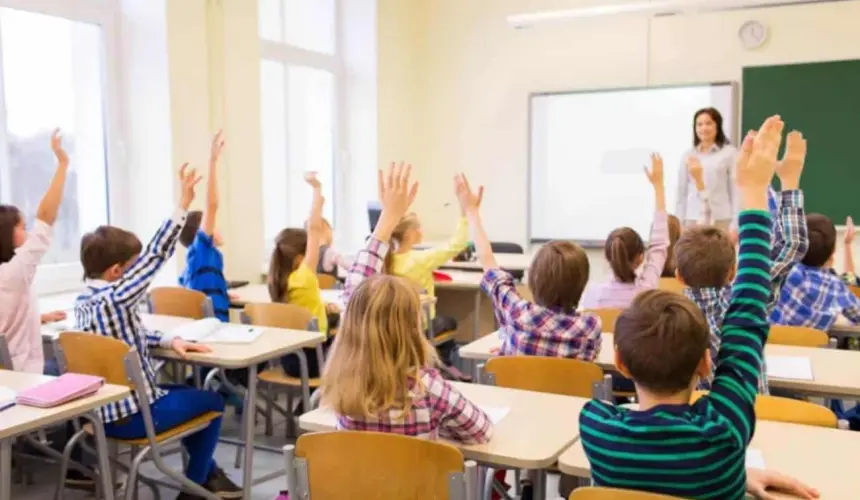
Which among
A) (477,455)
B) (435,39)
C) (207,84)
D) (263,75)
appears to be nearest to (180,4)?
(207,84)

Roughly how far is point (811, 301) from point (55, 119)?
413 centimetres

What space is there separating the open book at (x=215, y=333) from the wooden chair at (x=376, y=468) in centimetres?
134

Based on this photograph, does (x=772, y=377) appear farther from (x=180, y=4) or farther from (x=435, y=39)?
(x=435, y=39)

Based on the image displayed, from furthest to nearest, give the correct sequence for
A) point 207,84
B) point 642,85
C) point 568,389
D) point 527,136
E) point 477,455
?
point 527,136, point 642,85, point 207,84, point 568,389, point 477,455

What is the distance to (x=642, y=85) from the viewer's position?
6.32 m

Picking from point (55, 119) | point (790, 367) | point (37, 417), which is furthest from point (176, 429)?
point (55, 119)

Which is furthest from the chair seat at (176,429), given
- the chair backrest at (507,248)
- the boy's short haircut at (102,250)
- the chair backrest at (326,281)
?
the chair backrest at (507,248)

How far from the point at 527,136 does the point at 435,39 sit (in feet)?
4.27

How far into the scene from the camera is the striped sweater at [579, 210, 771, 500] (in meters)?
1.39

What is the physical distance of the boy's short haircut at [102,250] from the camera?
9.30 feet

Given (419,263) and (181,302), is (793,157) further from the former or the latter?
(181,302)

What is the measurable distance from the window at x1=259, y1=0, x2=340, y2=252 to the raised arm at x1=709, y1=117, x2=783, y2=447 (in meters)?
4.64

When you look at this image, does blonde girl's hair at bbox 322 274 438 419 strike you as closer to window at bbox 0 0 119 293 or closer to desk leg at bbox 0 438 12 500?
desk leg at bbox 0 438 12 500

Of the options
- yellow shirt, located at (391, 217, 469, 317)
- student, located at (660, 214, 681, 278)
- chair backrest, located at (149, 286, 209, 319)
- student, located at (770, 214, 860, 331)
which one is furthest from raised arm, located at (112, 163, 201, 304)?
student, located at (770, 214, 860, 331)
